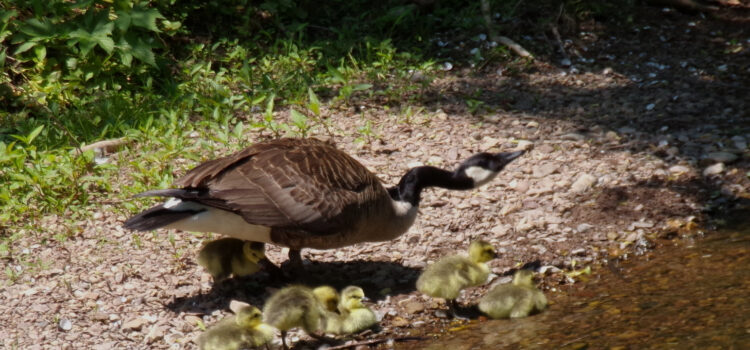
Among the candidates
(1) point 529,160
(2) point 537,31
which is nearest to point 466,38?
(2) point 537,31

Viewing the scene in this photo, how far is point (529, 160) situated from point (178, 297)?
10.0ft

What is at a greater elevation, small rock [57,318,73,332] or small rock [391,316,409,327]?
small rock [57,318,73,332]

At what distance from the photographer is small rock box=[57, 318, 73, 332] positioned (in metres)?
4.95

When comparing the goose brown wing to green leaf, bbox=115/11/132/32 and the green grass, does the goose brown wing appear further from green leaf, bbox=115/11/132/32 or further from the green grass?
green leaf, bbox=115/11/132/32

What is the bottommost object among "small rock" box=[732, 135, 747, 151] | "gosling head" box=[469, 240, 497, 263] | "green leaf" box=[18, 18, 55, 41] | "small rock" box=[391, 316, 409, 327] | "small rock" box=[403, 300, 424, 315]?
"small rock" box=[391, 316, 409, 327]

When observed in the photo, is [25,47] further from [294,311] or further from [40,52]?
[294,311]

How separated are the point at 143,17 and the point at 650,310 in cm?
483

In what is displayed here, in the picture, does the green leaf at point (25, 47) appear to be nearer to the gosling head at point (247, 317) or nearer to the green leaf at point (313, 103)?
the green leaf at point (313, 103)

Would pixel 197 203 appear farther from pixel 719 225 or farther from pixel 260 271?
pixel 719 225

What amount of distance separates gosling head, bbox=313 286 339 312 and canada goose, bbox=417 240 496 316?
49cm

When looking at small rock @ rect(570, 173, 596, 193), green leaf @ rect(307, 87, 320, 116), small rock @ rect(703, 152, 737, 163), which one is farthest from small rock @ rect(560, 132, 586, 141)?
green leaf @ rect(307, 87, 320, 116)

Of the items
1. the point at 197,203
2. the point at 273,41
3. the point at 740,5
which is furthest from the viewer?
the point at 740,5

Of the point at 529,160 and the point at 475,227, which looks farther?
the point at 529,160

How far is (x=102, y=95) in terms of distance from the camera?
754cm
